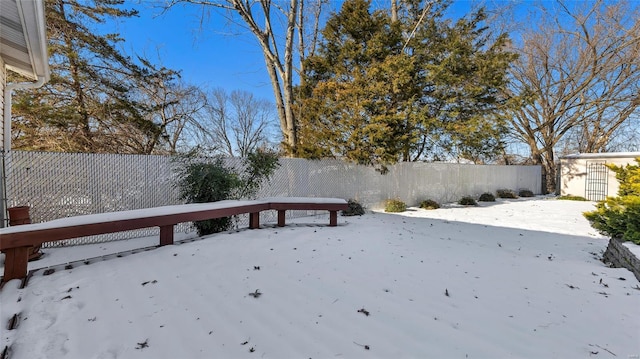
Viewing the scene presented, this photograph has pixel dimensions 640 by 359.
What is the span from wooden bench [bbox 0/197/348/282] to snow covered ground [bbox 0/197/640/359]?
25 cm

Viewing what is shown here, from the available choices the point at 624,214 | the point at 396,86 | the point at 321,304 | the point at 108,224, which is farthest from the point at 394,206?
the point at 108,224

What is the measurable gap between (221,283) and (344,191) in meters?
5.73

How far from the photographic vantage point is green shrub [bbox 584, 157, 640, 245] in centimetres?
362

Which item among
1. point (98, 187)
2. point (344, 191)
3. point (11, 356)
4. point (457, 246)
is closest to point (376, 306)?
point (11, 356)

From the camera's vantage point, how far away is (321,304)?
233 centimetres

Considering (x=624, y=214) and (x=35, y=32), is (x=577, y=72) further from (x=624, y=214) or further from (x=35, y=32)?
(x=35, y=32)

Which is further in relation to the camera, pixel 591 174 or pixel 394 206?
pixel 591 174

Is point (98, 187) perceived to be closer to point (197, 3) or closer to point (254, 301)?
point (254, 301)

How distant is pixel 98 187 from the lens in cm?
462

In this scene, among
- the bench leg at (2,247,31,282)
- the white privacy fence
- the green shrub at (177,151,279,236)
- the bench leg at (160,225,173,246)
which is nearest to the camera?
the bench leg at (2,247,31,282)

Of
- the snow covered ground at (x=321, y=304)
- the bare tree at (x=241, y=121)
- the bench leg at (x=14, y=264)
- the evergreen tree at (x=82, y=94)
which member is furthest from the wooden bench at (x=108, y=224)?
the bare tree at (x=241, y=121)

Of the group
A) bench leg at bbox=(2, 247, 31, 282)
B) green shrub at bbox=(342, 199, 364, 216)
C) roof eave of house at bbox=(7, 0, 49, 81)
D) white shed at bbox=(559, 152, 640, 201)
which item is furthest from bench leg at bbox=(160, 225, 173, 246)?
white shed at bbox=(559, 152, 640, 201)

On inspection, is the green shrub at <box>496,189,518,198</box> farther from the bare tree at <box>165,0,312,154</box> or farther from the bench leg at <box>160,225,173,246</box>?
the bench leg at <box>160,225,173,246</box>

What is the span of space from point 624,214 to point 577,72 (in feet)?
50.2
